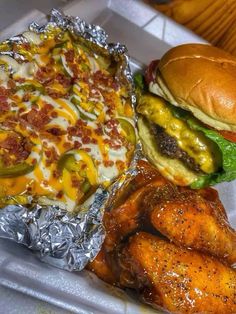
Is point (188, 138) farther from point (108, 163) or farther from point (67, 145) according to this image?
point (67, 145)

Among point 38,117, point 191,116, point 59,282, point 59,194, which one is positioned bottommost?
point 59,282

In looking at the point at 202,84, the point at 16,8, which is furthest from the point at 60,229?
the point at 16,8

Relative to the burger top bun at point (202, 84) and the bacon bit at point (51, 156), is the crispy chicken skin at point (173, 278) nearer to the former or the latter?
the bacon bit at point (51, 156)

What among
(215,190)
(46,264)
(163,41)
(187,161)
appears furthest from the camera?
(163,41)

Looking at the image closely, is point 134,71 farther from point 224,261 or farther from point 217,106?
point 224,261

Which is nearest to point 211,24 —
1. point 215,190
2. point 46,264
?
point 215,190

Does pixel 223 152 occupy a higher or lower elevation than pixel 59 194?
higher

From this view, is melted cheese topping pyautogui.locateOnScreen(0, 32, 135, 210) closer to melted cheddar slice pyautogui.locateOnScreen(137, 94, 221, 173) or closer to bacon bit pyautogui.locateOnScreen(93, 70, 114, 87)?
bacon bit pyautogui.locateOnScreen(93, 70, 114, 87)
